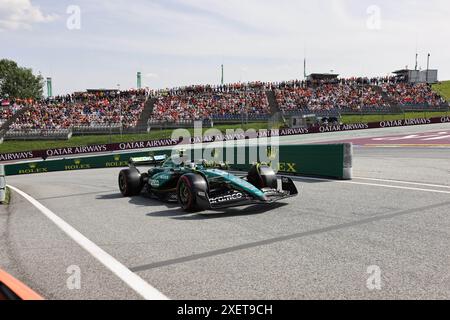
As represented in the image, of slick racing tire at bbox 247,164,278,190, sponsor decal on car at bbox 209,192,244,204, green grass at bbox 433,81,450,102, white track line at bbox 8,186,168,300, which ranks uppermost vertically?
green grass at bbox 433,81,450,102

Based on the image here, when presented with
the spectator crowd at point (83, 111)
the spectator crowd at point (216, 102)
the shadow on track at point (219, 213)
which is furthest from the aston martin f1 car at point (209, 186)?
the spectator crowd at point (216, 102)

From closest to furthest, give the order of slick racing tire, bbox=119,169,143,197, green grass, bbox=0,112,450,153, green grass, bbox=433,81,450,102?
slick racing tire, bbox=119,169,143,197
green grass, bbox=0,112,450,153
green grass, bbox=433,81,450,102

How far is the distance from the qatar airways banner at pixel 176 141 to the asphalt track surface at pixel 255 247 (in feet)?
80.9

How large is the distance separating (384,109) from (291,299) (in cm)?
4255

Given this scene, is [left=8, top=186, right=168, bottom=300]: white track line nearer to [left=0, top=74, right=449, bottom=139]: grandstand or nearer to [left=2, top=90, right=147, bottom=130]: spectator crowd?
[left=0, top=74, right=449, bottom=139]: grandstand

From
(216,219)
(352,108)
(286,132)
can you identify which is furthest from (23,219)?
(352,108)

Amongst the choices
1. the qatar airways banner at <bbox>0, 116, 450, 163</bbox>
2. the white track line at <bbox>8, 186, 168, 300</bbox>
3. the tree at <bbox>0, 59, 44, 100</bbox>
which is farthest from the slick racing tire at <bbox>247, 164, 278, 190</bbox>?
the tree at <bbox>0, 59, 44, 100</bbox>

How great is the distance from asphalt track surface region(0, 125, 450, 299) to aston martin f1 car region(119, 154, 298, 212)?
257 mm

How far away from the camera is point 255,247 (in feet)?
18.5

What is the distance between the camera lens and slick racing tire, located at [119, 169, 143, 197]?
35.7 ft

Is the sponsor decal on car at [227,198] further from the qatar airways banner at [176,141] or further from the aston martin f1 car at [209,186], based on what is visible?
the qatar airways banner at [176,141]

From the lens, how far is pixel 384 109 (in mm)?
43281

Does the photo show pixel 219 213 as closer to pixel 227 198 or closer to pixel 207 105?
pixel 227 198
